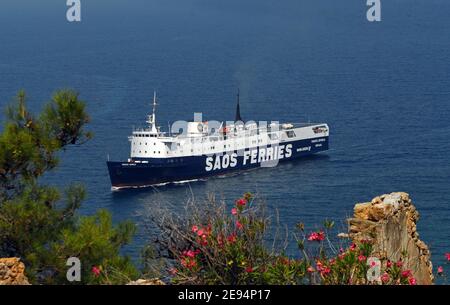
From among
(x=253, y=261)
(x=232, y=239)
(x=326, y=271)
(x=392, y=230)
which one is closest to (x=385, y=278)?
(x=326, y=271)

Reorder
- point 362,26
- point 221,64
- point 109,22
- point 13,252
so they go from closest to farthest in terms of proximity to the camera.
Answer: point 13,252 → point 221,64 → point 362,26 → point 109,22

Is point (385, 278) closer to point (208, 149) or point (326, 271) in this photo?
point (326, 271)

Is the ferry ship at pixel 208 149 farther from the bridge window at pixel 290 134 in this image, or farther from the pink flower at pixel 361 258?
the pink flower at pixel 361 258

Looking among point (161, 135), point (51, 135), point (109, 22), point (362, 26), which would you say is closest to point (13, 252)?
point (51, 135)

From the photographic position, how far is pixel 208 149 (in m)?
71.1

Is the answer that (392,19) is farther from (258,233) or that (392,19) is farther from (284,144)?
(258,233)

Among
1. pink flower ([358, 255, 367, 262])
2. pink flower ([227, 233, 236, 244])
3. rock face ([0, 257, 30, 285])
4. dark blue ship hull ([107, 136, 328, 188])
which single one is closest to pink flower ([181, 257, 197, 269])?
pink flower ([227, 233, 236, 244])

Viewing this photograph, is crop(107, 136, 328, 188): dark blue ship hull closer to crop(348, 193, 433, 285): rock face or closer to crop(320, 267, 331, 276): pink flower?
crop(348, 193, 433, 285): rock face

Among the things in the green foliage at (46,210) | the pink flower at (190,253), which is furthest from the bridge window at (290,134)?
the pink flower at (190,253)

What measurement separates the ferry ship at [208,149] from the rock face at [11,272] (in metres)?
47.6

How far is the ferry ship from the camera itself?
67.1m

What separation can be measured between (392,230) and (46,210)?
221 inches
